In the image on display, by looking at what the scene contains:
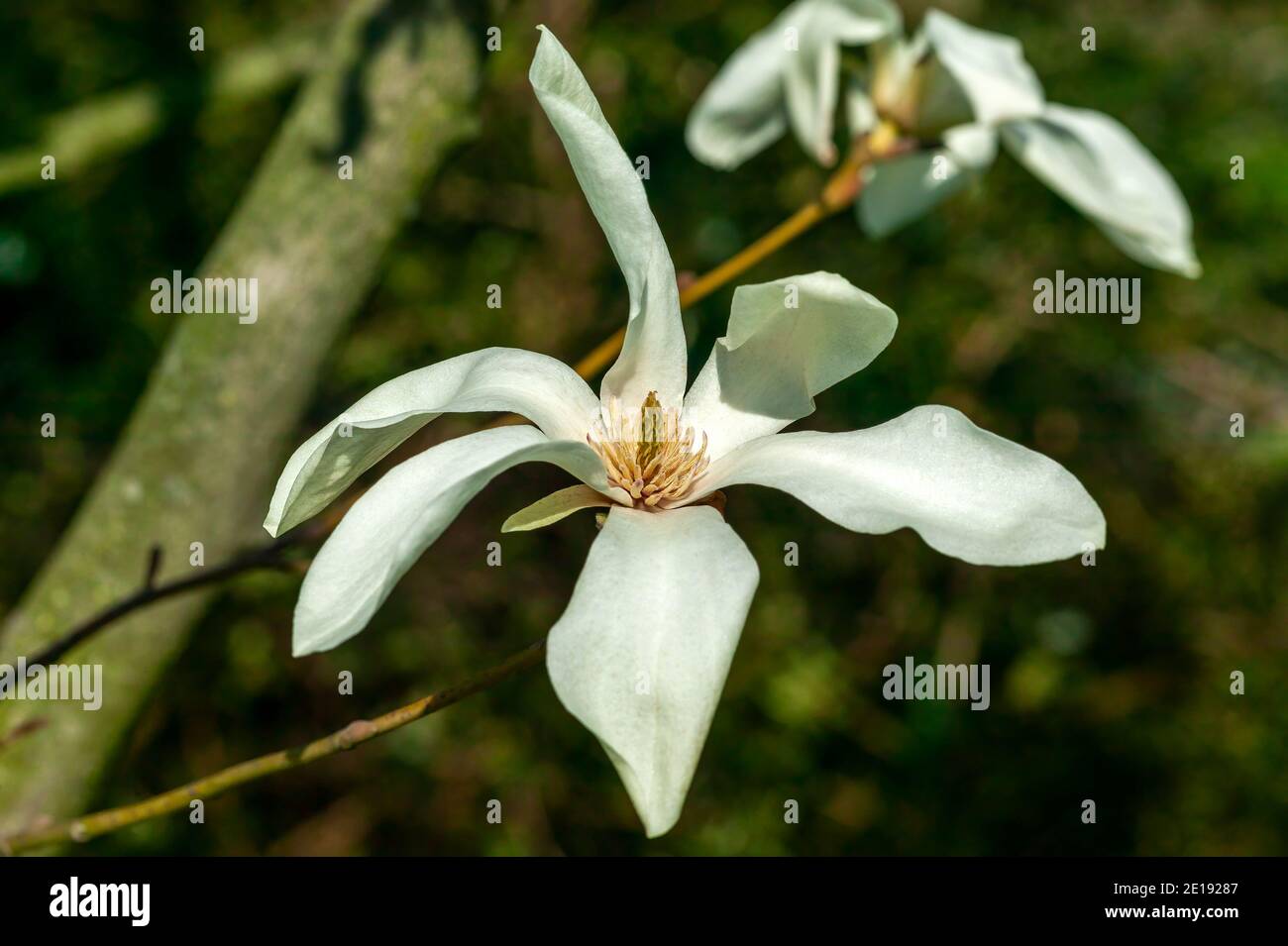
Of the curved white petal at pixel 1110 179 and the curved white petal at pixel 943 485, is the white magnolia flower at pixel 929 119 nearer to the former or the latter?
the curved white petal at pixel 1110 179

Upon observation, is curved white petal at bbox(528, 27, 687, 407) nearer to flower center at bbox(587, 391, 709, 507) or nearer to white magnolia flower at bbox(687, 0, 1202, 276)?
flower center at bbox(587, 391, 709, 507)

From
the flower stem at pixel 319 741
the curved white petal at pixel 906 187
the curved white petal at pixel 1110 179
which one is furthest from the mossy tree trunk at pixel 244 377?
the curved white petal at pixel 1110 179

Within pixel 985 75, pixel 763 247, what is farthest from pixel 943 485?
pixel 985 75

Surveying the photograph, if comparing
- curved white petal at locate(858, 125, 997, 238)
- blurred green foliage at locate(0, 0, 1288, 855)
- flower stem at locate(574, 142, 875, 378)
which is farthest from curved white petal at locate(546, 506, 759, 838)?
blurred green foliage at locate(0, 0, 1288, 855)

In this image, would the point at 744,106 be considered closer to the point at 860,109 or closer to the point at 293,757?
the point at 860,109
